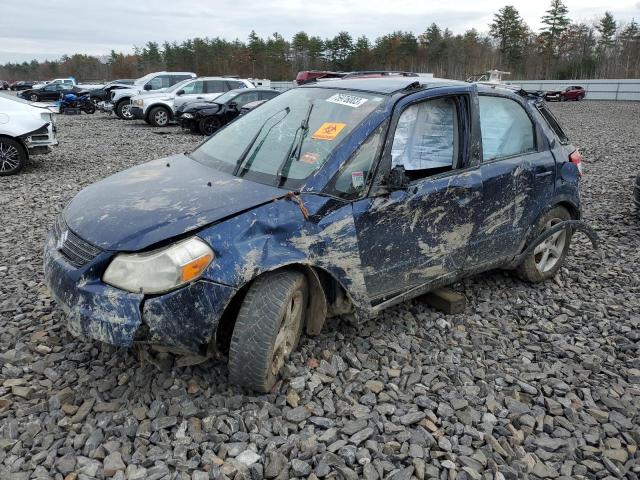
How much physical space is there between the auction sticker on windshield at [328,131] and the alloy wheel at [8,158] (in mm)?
7773

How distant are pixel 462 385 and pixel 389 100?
73.1 inches

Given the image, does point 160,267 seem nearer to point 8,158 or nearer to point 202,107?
point 8,158

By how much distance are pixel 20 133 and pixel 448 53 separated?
6837 cm

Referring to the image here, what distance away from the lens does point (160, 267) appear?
97.0 inches

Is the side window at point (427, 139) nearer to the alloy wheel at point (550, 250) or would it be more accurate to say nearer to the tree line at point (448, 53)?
the alloy wheel at point (550, 250)

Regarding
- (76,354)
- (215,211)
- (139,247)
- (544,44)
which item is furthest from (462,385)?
(544,44)

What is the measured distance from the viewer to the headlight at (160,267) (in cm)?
245

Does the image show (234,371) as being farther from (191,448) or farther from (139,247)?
(139,247)

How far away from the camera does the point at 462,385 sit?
3047 millimetres

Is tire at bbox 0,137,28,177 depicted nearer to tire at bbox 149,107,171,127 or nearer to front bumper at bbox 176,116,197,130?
front bumper at bbox 176,116,197,130

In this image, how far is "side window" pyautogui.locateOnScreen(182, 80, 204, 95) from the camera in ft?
57.3

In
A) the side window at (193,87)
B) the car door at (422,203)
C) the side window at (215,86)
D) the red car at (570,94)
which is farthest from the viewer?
the red car at (570,94)

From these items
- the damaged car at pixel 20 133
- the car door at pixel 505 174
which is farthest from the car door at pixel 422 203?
the damaged car at pixel 20 133

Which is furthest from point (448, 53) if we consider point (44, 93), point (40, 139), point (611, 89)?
point (40, 139)
